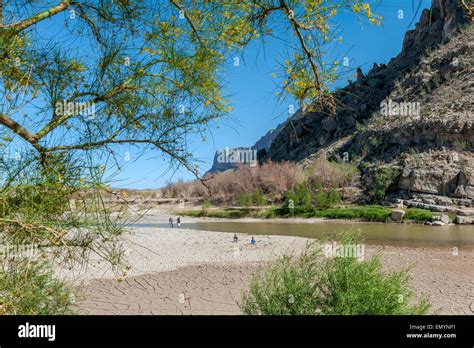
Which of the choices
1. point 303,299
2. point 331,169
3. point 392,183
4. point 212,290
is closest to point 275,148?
point 331,169

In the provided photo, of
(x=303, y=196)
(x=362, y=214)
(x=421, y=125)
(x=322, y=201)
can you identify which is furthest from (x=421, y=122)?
(x=362, y=214)

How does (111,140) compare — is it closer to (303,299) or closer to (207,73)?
(207,73)

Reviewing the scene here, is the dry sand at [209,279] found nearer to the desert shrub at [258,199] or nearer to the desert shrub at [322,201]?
the desert shrub at [322,201]

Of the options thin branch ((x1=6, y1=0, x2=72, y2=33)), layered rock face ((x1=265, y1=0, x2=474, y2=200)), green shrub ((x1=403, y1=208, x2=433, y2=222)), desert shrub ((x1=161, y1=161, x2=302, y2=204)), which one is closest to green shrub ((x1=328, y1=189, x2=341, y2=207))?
layered rock face ((x1=265, y1=0, x2=474, y2=200))

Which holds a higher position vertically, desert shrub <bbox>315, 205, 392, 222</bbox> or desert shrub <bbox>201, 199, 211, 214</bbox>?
desert shrub <bbox>201, 199, 211, 214</bbox>

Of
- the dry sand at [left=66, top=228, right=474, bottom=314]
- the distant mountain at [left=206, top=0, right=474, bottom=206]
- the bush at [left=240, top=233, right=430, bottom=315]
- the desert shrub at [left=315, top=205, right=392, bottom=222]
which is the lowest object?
the dry sand at [left=66, top=228, right=474, bottom=314]

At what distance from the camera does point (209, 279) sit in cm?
1280

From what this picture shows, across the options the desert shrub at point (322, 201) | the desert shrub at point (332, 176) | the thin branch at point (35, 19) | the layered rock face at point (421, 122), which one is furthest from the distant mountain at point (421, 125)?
→ the thin branch at point (35, 19)

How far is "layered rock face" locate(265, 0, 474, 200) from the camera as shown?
39906 millimetres

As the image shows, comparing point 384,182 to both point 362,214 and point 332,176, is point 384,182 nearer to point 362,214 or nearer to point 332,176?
point 332,176

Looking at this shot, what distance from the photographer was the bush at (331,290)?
5.04 metres

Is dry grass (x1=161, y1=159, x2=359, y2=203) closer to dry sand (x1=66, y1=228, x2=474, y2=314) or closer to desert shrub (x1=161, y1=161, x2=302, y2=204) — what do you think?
desert shrub (x1=161, y1=161, x2=302, y2=204)

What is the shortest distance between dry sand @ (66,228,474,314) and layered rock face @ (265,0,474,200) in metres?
14.1

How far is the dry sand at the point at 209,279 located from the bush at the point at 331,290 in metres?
0.65
